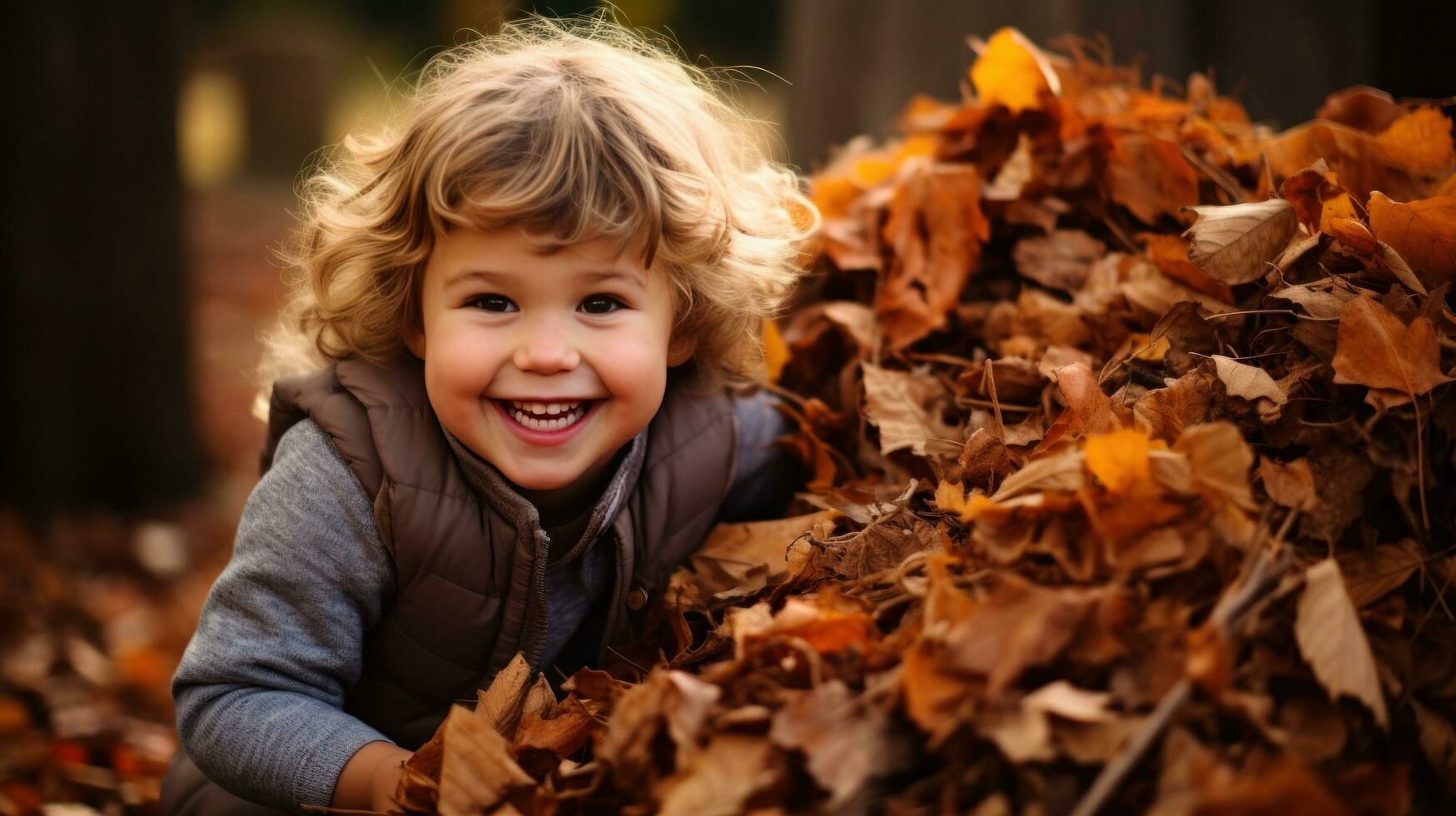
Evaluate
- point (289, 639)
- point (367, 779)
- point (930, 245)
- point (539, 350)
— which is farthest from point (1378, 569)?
point (289, 639)

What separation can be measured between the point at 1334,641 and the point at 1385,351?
18.1 inches

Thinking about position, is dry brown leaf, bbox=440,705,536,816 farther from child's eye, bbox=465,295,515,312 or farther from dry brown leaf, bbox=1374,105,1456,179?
dry brown leaf, bbox=1374,105,1456,179

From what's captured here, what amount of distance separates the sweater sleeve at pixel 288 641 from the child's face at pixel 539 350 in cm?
23

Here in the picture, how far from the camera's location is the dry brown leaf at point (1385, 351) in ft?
4.85

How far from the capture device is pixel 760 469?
7.13ft

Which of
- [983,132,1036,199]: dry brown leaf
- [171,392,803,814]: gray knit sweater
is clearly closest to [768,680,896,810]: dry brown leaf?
[171,392,803,814]: gray knit sweater

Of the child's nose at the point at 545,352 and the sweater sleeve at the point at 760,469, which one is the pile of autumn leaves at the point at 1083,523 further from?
the child's nose at the point at 545,352

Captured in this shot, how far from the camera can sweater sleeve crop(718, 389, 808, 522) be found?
7.09 feet

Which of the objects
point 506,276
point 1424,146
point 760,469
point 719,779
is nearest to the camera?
point 719,779

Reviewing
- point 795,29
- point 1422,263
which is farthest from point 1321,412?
point 795,29

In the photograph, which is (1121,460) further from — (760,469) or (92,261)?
(92,261)

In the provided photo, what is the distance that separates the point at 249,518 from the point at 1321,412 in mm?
1551

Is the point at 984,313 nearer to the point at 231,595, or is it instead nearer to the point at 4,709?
the point at 231,595

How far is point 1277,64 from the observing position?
13.0 feet
